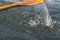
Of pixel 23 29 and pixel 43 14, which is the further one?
pixel 43 14

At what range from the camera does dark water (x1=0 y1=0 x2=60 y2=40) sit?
670 centimetres

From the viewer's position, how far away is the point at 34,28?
286 inches

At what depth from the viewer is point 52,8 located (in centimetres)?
983

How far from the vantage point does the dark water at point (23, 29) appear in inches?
264

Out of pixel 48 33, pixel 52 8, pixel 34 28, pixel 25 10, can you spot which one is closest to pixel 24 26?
pixel 34 28

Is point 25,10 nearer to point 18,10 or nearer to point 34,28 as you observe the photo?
point 18,10

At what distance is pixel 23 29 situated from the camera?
7.19 metres

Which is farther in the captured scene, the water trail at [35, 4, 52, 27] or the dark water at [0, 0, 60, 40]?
the water trail at [35, 4, 52, 27]

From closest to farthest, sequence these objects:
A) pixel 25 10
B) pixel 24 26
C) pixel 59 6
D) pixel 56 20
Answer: pixel 24 26, pixel 56 20, pixel 25 10, pixel 59 6

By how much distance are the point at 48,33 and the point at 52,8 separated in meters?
3.01

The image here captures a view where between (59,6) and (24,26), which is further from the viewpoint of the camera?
(59,6)

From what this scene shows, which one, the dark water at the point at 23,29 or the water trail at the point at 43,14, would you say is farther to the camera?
the water trail at the point at 43,14

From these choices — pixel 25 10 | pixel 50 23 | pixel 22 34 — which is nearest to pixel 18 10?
pixel 25 10

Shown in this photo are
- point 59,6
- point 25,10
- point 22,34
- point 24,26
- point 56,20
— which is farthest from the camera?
point 59,6
